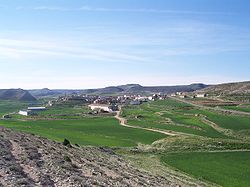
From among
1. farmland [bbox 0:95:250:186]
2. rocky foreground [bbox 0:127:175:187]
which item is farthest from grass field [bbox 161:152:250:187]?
rocky foreground [bbox 0:127:175:187]

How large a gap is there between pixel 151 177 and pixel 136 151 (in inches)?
1018

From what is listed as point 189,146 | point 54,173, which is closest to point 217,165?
point 189,146

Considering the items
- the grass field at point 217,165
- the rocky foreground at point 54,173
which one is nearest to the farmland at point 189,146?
the grass field at point 217,165

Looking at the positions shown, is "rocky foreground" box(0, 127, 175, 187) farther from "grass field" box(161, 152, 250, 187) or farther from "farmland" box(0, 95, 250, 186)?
"grass field" box(161, 152, 250, 187)

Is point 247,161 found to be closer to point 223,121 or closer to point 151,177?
point 151,177

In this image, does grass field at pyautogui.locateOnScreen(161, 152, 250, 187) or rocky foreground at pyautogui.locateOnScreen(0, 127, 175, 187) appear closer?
rocky foreground at pyautogui.locateOnScreen(0, 127, 175, 187)

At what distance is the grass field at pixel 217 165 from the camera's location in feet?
137

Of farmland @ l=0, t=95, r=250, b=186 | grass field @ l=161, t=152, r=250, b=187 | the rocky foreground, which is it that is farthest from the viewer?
farmland @ l=0, t=95, r=250, b=186

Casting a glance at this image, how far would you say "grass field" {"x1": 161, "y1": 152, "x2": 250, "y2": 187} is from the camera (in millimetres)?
41747

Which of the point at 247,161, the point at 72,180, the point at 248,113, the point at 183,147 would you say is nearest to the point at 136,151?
the point at 183,147

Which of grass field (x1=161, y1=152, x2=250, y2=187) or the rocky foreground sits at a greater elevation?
the rocky foreground

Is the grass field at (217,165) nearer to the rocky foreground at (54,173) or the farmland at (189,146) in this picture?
the farmland at (189,146)

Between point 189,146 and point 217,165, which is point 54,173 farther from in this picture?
point 189,146

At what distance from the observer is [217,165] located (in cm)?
4950
